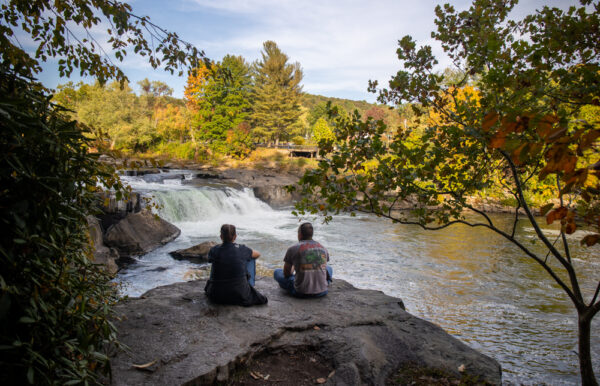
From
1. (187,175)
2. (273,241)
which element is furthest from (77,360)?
(187,175)

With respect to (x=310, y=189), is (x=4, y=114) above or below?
above

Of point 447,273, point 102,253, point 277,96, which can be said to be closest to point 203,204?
point 102,253

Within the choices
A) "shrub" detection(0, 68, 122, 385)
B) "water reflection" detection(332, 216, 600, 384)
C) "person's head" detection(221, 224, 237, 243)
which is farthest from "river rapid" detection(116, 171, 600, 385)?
"shrub" detection(0, 68, 122, 385)

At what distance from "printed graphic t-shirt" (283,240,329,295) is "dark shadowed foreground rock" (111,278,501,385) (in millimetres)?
214

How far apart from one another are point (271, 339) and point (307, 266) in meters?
1.38

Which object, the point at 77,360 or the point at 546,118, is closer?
the point at 546,118

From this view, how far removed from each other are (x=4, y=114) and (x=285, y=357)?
3356 millimetres

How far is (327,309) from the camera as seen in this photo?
4965 millimetres

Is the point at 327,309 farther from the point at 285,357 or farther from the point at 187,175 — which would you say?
the point at 187,175

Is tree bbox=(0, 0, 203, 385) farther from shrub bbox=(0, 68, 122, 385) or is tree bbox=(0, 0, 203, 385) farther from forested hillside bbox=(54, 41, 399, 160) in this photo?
forested hillside bbox=(54, 41, 399, 160)

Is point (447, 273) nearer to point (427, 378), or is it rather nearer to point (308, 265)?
point (308, 265)

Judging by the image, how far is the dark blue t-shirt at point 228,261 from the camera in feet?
15.4

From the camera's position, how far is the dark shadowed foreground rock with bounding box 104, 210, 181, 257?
10.6m

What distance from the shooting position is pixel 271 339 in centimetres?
399
